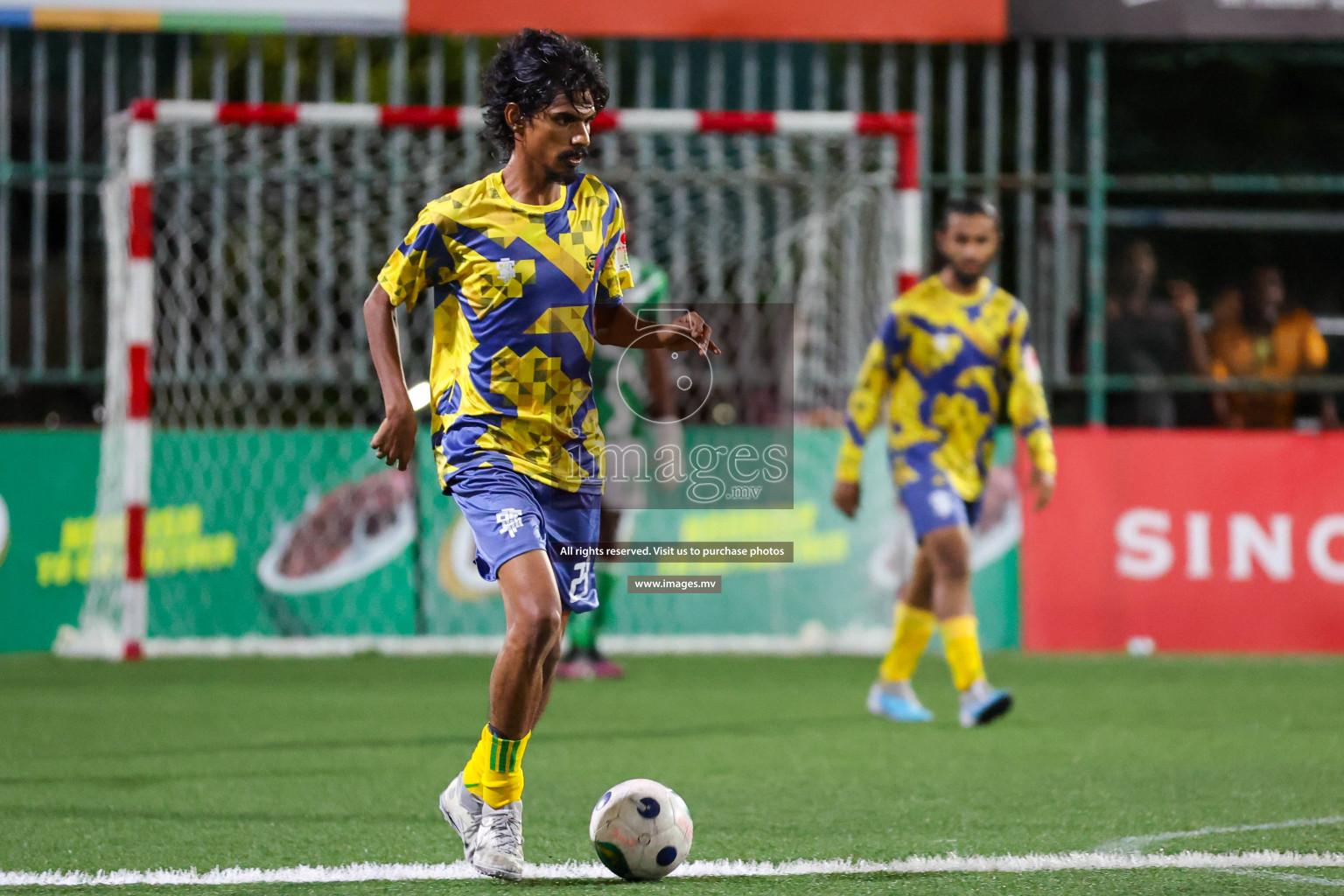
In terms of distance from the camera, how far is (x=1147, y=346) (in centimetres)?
1143

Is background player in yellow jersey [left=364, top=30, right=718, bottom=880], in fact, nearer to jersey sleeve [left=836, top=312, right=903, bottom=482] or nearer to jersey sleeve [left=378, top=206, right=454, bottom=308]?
jersey sleeve [left=378, top=206, right=454, bottom=308]

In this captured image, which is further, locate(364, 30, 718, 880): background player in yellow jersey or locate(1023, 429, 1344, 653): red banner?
locate(1023, 429, 1344, 653): red banner

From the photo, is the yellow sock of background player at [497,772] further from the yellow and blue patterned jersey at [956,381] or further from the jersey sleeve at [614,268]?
the yellow and blue patterned jersey at [956,381]

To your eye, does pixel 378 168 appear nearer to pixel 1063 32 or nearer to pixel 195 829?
pixel 1063 32

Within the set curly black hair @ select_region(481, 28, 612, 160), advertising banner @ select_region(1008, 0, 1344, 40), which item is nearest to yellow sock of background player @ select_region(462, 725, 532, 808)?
curly black hair @ select_region(481, 28, 612, 160)

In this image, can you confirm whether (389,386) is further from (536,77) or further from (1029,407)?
(1029,407)

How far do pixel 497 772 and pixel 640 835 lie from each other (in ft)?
1.17

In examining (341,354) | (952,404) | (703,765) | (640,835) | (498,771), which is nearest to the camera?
(640,835)

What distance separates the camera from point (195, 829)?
4.81 metres

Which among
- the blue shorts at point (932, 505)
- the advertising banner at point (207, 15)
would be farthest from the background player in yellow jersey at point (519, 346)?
the advertising banner at point (207, 15)

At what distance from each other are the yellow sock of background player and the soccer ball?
212mm

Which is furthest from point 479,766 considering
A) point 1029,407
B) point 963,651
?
point 1029,407

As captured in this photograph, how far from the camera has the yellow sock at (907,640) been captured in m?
7.45

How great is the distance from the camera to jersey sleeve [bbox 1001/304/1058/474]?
7121 mm
